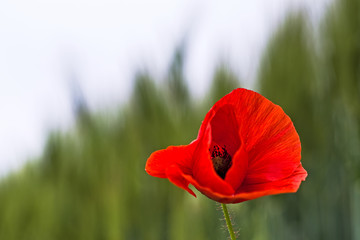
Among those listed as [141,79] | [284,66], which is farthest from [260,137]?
[284,66]

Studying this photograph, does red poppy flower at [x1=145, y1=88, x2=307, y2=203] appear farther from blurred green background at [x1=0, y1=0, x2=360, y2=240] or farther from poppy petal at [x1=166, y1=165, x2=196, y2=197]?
blurred green background at [x1=0, y1=0, x2=360, y2=240]

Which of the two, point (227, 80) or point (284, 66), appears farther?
point (284, 66)

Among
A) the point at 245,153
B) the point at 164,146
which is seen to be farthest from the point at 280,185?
the point at 164,146

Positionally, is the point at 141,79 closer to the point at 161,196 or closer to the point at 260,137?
the point at 161,196

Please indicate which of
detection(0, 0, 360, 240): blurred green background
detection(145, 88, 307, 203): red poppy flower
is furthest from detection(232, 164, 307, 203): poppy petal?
detection(0, 0, 360, 240): blurred green background

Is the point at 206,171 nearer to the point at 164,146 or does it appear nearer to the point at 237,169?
the point at 237,169

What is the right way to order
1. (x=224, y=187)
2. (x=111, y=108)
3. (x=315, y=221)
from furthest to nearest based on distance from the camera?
(x=315, y=221) < (x=111, y=108) < (x=224, y=187)
